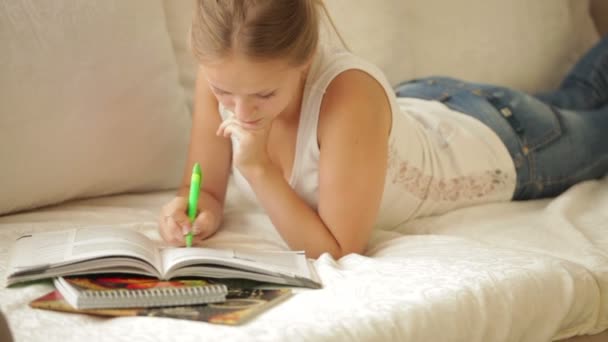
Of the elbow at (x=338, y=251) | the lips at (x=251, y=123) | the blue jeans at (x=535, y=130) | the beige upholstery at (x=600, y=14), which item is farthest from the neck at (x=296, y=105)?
the beige upholstery at (x=600, y=14)

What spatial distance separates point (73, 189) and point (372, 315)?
741 mm

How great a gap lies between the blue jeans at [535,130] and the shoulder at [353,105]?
432mm

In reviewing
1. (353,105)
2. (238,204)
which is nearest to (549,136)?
(353,105)

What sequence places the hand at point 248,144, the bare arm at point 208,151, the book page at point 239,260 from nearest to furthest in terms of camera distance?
the book page at point 239,260
the hand at point 248,144
the bare arm at point 208,151

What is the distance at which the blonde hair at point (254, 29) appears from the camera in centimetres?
115

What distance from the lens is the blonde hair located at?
115cm

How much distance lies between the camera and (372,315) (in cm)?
101

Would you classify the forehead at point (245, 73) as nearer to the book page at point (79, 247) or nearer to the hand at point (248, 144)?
the hand at point (248, 144)

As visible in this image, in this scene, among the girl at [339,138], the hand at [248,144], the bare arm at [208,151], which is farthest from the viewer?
the bare arm at [208,151]

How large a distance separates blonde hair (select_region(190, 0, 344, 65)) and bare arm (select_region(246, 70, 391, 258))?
144 millimetres

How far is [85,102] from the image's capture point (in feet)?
4.82

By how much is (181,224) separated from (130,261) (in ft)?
0.80

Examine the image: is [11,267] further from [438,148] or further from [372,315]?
[438,148]

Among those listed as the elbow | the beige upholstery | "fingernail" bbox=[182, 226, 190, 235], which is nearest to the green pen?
"fingernail" bbox=[182, 226, 190, 235]
